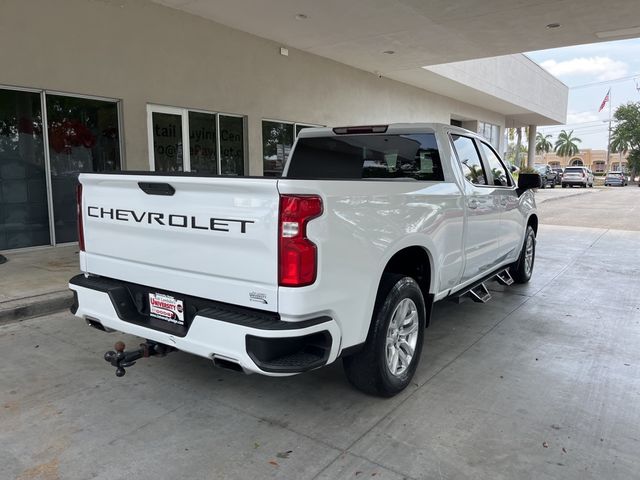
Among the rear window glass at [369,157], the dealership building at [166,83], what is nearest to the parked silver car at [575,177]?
the dealership building at [166,83]

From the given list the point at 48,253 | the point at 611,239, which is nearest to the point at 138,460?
the point at 48,253

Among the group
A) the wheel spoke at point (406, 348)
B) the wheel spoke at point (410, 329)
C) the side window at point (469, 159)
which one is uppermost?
the side window at point (469, 159)

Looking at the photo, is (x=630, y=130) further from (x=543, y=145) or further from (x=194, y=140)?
(x=194, y=140)

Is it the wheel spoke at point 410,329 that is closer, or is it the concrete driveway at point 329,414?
the concrete driveway at point 329,414

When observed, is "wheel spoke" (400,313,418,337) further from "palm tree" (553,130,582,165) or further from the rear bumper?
"palm tree" (553,130,582,165)

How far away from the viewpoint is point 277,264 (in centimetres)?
269

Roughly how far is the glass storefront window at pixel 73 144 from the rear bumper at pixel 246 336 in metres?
6.46

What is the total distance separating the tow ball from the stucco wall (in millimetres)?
6482

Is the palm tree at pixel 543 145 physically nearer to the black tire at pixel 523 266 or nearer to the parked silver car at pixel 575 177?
the parked silver car at pixel 575 177

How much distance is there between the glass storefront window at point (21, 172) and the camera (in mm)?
8102

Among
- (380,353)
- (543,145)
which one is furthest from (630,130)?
(380,353)

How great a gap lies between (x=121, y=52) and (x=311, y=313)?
8.18 m

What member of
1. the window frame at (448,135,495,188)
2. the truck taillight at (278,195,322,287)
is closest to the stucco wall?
the window frame at (448,135,495,188)

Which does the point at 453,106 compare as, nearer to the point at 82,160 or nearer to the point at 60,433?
the point at 82,160
